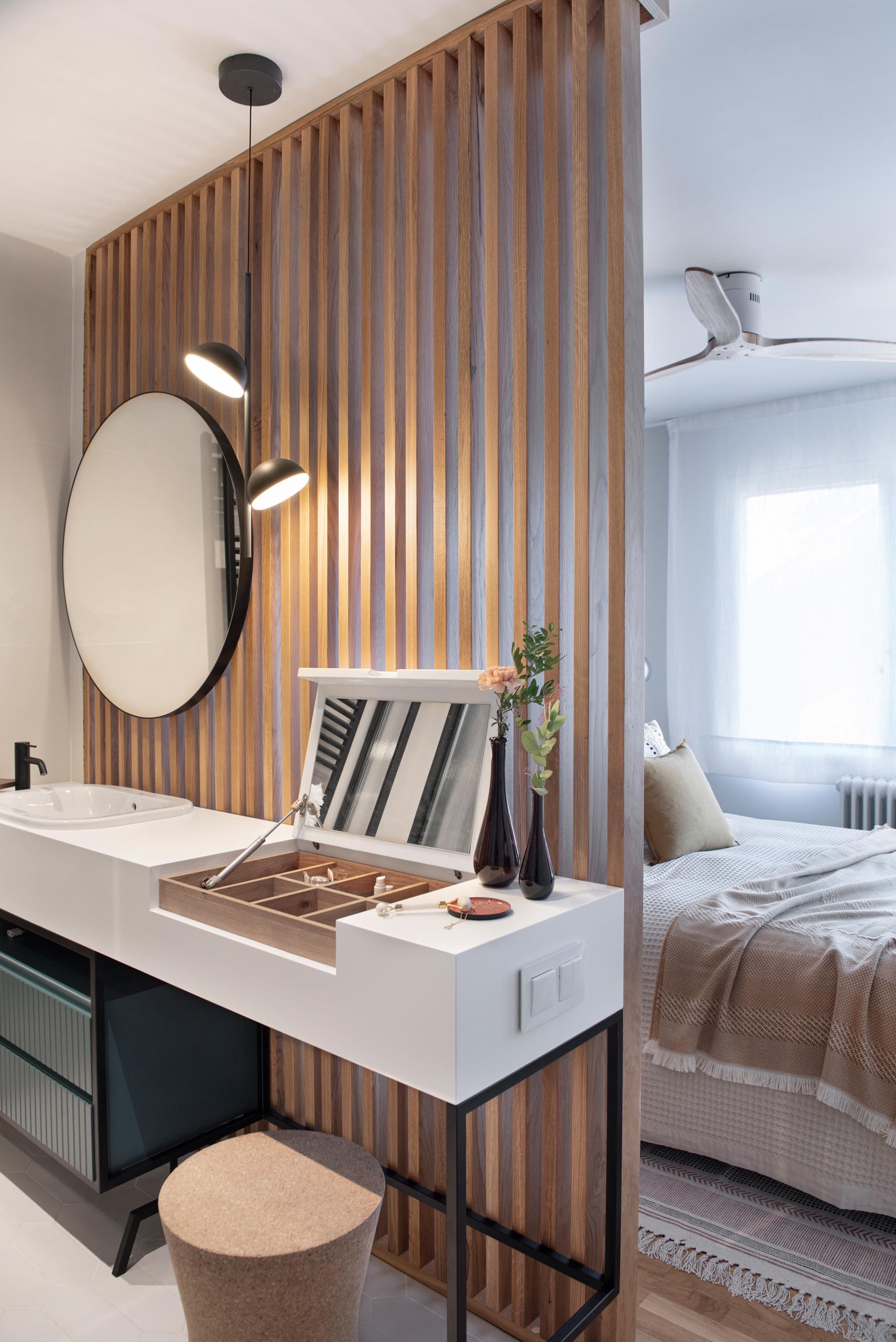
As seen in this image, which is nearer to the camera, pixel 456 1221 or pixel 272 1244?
pixel 456 1221

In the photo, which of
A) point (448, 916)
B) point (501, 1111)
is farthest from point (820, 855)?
point (448, 916)

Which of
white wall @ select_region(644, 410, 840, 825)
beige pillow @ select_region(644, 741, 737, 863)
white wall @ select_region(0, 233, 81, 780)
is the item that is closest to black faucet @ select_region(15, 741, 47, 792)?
white wall @ select_region(0, 233, 81, 780)

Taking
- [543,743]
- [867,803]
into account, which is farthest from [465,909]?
[867,803]

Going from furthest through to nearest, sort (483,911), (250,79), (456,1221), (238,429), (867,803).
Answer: (867,803) → (238,429) → (250,79) → (483,911) → (456,1221)

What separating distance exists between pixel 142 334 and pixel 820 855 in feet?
9.37

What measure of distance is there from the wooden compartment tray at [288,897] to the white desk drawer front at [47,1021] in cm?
48

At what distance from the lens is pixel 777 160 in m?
2.50

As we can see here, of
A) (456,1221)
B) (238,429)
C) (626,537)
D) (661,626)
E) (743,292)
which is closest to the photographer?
(456,1221)

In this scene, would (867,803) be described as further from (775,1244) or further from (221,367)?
(221,367)

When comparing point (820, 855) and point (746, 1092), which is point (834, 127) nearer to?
point (820, 855)

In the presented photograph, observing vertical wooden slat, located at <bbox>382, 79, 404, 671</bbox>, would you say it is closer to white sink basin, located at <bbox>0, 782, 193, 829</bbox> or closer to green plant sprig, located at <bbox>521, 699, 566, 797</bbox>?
green plant sprig, located at <bbox>521, 699, 566, 797</bbox>

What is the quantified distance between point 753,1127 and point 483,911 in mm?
1421

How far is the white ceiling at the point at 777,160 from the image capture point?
77.9 inches

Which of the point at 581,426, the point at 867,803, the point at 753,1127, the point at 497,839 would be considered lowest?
the point at 753,1127
